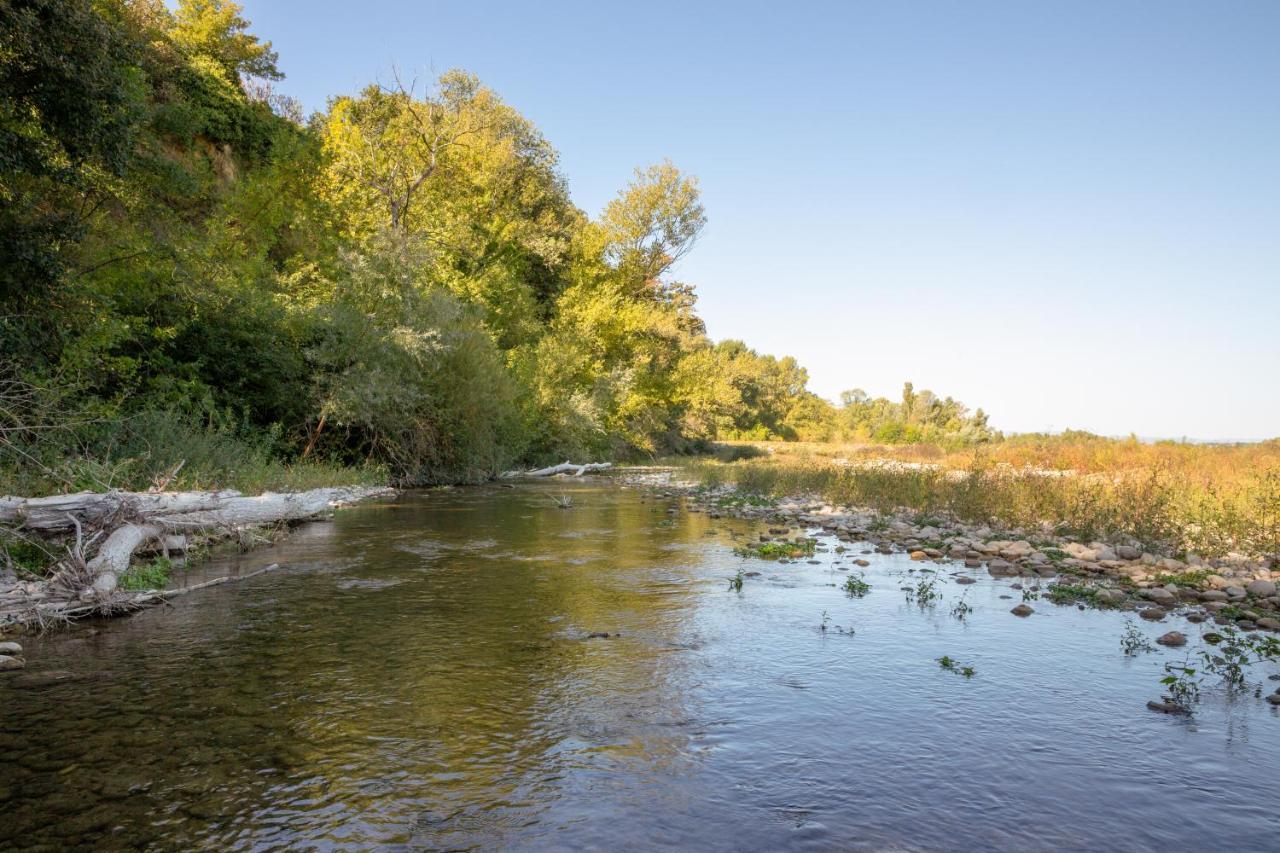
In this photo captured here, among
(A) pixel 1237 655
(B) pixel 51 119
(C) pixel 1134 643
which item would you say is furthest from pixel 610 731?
(B) pixel 51 119

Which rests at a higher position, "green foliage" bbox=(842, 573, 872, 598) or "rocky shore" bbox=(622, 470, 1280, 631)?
"rocky shore" bbox=(622, 470, 1280, 631)

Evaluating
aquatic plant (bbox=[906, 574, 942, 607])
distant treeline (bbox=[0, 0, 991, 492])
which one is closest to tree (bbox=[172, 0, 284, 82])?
distant treeline (bbox=[0, 0, 991, 492])

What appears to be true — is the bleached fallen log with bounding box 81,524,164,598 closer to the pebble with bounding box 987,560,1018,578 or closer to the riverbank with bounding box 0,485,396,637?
the riverbank with bounding box 0,485,396,637

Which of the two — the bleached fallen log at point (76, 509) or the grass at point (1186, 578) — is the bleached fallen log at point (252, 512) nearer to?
Answer: the bleached fallen log at point (76, 509)

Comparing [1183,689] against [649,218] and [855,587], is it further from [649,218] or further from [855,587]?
[649,218]

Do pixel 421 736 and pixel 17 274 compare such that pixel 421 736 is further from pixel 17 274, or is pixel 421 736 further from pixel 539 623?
pixel 17 274

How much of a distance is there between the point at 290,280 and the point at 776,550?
19744mm

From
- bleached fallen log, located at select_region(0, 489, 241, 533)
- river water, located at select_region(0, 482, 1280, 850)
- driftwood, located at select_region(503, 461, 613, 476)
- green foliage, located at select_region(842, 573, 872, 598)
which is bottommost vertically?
river water, located at select_region(0, 482, 1280, 850)

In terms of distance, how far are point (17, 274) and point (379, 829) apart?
12883 mm

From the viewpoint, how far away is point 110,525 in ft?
29.5

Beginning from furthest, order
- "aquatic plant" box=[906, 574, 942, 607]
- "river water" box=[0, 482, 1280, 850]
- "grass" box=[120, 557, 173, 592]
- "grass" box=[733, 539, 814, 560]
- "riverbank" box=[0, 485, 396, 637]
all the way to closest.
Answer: "grass" box=[733, 539, 814, 560]
"aquatic plant" box=[906, 574, 942, 607]
"grass" box=[120, 557, 173, 592]
"riverbank" box=[0, 485, 396, 637]
"river water" box=[0, 482, 1280, 850]

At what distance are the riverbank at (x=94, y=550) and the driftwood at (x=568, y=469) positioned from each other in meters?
21.5

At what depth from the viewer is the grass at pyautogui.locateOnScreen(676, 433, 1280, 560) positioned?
12.6m

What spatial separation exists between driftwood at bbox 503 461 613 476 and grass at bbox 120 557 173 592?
73.6ft
